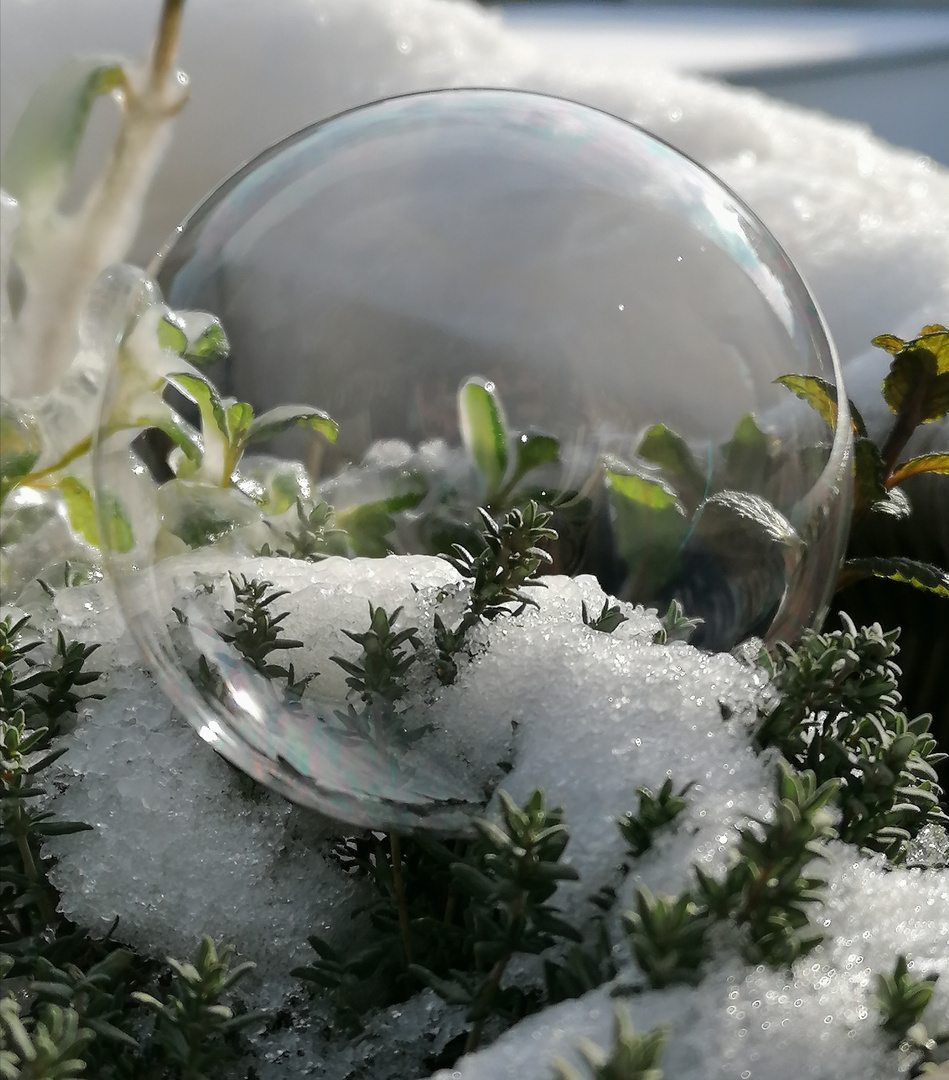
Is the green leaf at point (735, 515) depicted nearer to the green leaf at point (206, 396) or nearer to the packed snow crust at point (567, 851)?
the packed snow crust at point (567, 851)

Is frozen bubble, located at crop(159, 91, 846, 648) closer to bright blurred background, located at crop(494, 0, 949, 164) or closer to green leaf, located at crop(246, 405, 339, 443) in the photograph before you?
green leaf, located at crop(246, 405, 339, 443)

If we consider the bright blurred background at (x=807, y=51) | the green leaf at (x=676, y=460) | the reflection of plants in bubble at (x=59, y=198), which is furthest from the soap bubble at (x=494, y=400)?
the bright blurred background at (x=807, y=51)

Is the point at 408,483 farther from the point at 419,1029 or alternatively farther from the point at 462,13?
the point at 462,13

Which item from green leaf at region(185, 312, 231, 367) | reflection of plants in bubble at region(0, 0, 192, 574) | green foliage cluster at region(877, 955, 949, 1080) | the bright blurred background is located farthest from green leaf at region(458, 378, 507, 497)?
the bright blurred background

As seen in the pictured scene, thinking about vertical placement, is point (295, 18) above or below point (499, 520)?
above

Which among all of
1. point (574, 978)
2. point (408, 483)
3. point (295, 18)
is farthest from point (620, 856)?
point (295, 18)

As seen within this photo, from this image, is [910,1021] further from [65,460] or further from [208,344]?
[65,460]
